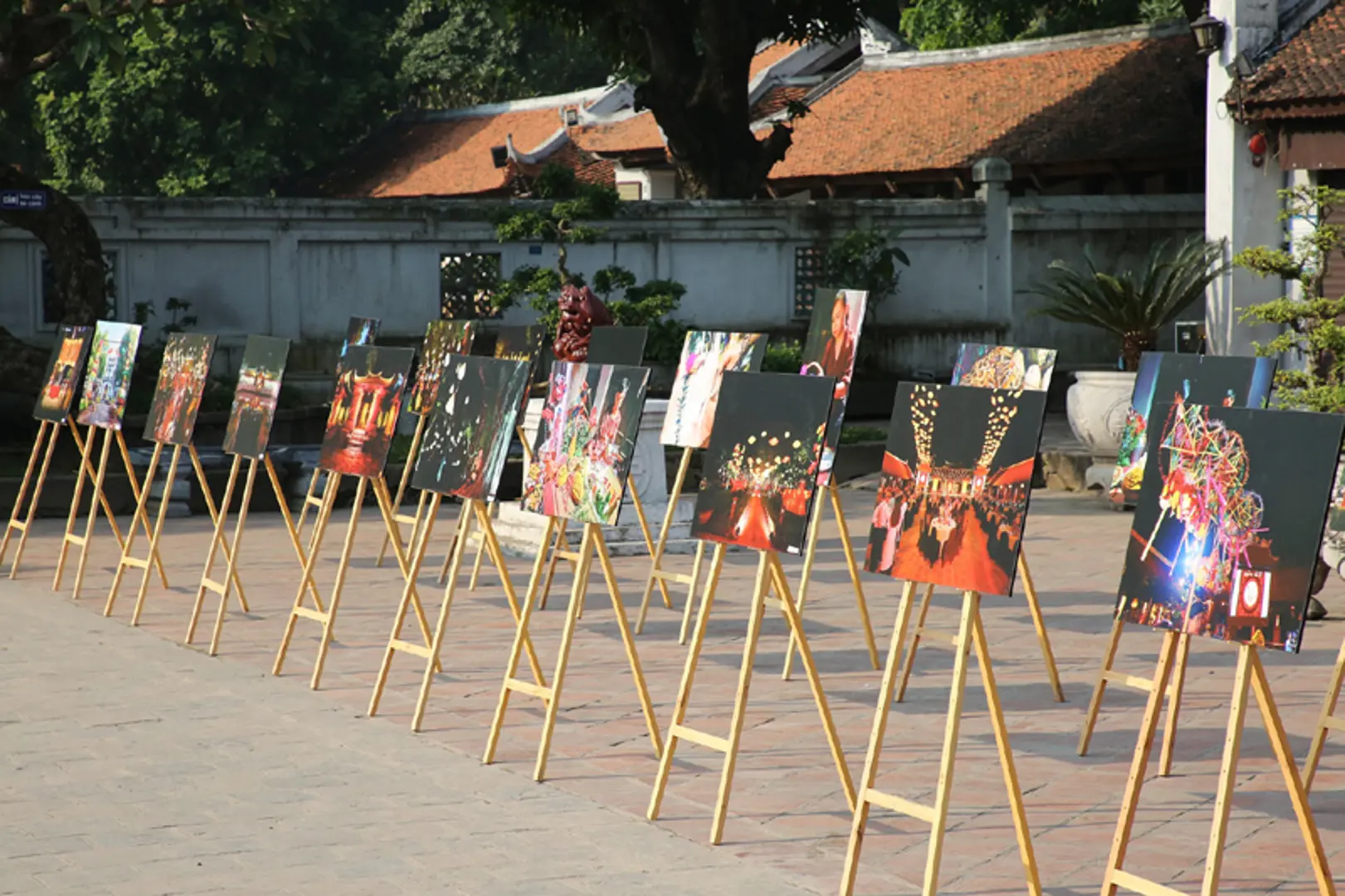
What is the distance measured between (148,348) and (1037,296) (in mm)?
10036

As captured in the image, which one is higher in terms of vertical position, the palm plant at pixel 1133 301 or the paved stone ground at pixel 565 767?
the palm plant at pixel 1133 301

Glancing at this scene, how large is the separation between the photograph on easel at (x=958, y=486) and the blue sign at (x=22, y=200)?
12205 mm

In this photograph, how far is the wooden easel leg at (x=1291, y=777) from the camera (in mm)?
4727

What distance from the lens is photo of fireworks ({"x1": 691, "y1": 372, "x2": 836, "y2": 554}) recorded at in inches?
238

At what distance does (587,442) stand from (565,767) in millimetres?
1174

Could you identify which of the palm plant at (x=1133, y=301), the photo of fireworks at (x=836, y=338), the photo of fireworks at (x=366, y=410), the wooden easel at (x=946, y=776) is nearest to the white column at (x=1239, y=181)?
the palm plant at (x=1133, y=301)

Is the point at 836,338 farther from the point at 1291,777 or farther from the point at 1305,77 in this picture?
the point at 1305,77

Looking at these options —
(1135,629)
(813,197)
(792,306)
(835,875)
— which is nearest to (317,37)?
(813,197)

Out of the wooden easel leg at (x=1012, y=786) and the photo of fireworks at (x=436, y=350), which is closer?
the wooden easel leg at (x=1012, y=786)

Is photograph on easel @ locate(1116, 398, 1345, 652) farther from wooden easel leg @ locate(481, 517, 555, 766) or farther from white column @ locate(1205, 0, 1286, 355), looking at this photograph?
white column @ locate(1205, 0, 1286, 355)

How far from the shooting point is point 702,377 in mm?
9469

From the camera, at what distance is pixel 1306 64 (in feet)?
54.4

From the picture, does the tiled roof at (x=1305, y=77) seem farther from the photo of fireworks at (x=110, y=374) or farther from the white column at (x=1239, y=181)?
the photo of fireworks at (x=110, y=374)

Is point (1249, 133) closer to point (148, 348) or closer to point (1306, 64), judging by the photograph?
point (1306, 64)
